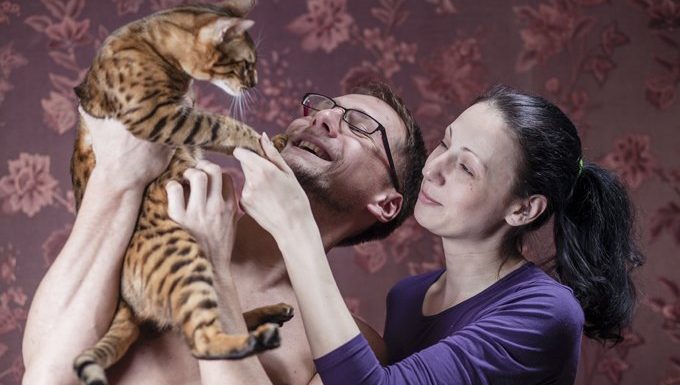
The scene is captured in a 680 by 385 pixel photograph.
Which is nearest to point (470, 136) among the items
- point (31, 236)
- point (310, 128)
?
point (310, 128)

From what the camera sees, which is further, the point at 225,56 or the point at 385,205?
the point at 385,205

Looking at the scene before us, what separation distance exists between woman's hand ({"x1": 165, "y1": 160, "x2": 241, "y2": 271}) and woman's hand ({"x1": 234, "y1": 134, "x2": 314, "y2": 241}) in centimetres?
7

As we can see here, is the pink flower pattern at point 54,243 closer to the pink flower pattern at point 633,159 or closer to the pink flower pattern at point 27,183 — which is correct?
the pink flower pattern at point 27,183

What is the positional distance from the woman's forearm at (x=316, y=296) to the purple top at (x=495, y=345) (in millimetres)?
20

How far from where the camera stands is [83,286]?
1233mm

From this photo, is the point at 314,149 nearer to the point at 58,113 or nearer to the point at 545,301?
the point at 545,301

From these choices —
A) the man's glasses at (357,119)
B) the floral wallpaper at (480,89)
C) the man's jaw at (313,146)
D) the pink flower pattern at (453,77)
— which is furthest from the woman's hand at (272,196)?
the pink flower pattern at (453,77)

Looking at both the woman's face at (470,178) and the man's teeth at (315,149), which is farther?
the man's teeth at (315,149)

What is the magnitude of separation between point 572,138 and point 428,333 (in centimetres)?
47

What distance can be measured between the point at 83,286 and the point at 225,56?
413 millimetres

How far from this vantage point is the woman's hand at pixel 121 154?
1265 mm

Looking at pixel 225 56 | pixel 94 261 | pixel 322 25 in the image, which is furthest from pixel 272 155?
pixel 322 25

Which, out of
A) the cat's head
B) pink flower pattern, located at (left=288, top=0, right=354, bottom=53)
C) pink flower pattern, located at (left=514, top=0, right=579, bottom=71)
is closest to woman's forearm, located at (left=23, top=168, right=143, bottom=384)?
the cat's head

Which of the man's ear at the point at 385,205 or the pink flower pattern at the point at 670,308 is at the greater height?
the man's ear at the point at 385,205
